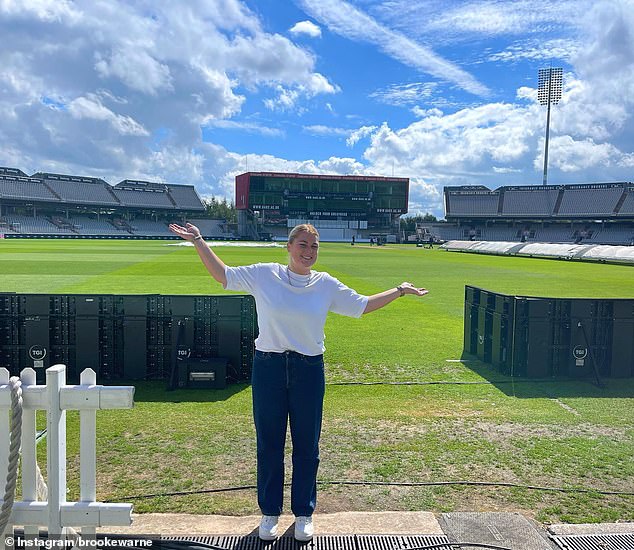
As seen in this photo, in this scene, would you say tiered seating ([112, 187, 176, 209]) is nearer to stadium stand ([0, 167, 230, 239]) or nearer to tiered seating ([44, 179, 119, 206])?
stadium stand ([0, 167, 230, 239])

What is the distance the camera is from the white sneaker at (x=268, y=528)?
3.37 metres

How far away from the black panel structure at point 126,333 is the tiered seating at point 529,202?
102m

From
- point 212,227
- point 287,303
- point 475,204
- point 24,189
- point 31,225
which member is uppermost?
point 475,204

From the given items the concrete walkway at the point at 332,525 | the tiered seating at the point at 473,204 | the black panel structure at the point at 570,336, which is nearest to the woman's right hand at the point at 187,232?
the concrete walkway at the point at 332,525

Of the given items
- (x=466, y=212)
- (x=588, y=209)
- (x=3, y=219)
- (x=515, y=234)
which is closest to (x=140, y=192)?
(x=3, y=219)

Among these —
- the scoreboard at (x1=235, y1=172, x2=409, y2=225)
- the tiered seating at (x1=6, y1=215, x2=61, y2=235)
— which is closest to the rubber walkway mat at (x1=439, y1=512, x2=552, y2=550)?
the scoreboard at (x1=235, y1=172, x2=409, y2=225)

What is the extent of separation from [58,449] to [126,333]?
4.75 meters

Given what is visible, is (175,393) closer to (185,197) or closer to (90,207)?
(90,207)

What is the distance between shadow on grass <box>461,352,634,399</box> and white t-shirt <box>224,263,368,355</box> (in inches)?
174

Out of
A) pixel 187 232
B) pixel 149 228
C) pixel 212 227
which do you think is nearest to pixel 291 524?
pixel 187 232

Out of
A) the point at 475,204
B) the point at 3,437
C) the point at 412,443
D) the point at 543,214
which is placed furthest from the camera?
the point at 475,204

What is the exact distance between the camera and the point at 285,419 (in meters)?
3.48

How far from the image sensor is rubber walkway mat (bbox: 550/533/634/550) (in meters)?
3.28

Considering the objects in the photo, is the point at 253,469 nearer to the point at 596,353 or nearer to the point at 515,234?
the point at 596,353
